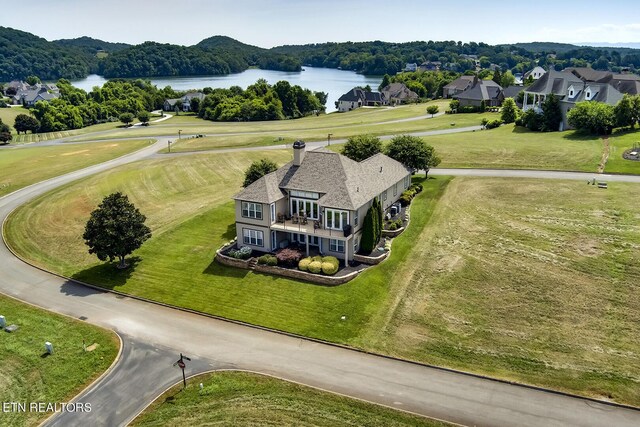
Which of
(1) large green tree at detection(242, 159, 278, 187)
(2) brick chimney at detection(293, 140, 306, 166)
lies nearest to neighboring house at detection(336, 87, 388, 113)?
(1) large green tree at detection(242, 159, 278, 187)

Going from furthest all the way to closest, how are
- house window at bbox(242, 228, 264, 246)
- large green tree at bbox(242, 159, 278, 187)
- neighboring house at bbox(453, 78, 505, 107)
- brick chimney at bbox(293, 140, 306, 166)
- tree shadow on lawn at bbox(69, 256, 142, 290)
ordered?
1. neighboring house at bbox(453, 78, 505, 107)
2. large green tree at bbox(242, 159, 278, 187)
3. brick chimney at bbox(293, 140, 306, 166)
4. house window at bbox(242, 228, 264, 246)
5. tree shadow on lawn at bbox(69, 256, 142, 290)

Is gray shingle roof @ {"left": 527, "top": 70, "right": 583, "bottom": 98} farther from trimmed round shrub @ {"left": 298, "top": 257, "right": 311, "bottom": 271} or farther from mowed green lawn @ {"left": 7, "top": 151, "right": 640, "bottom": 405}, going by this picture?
trimmed round shrub @ {"left": 298, "top": 257, "right": 311, "bottom": 271}

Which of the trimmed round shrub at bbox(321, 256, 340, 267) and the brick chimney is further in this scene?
the brick chimney

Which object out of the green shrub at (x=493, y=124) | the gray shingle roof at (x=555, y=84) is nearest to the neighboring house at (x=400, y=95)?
the gray shingle roof at (x=555, y=84)

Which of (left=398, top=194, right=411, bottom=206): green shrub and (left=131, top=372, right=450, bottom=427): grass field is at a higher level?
(left=398, top=194, right=411, bottom=206): green shrub

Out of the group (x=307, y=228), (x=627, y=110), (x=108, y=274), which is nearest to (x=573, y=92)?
(x=627, y=110)

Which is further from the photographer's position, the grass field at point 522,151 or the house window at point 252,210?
the grass field at point 522,151

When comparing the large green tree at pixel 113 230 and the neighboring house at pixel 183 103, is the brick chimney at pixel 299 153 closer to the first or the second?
the large green tree at pixel 113 230

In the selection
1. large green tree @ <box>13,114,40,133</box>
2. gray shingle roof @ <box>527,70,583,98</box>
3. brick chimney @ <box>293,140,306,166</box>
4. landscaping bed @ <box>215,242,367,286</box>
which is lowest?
landscaping bed @ <box>215,242,367,286</box>
